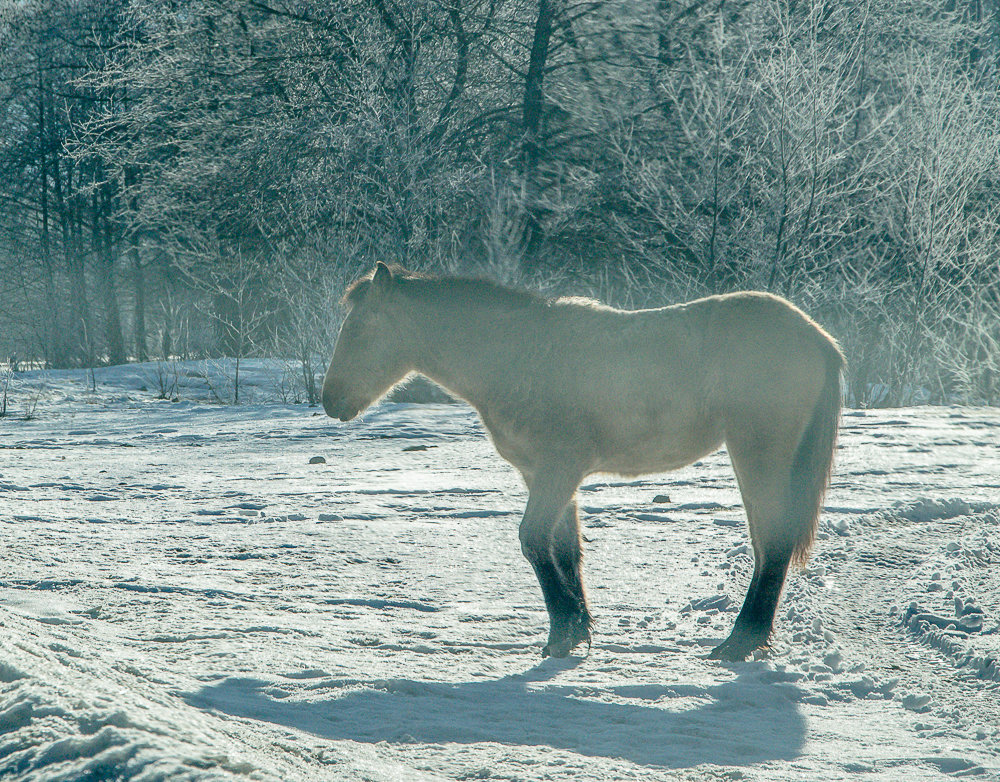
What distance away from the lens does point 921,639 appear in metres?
4.20

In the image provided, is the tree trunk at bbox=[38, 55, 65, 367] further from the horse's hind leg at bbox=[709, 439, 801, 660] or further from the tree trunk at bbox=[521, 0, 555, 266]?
the horse's hind leg at bbox=[709, 439, 801, 660]

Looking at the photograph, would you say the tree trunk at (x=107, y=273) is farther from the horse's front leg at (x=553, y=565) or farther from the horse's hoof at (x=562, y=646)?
the horse's hoof at (x=562, y=646)

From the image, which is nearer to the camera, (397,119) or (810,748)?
(810,748)

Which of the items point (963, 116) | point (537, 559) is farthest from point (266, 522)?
point (963, 116)

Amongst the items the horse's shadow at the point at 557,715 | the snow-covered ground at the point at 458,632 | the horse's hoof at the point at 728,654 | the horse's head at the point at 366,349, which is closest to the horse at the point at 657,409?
the horse's hoof at the point at 728,654

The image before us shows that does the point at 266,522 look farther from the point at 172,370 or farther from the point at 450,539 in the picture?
the point at 172,370

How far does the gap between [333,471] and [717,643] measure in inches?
198

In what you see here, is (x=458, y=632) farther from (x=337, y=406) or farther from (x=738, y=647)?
(x=337, y=406)

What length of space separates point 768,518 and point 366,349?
2177 millimetres

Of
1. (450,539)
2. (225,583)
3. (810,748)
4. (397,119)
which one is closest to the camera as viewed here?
(810,748)

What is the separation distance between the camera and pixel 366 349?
5.08 metres

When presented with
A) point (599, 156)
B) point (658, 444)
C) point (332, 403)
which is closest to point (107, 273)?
point (599, 156)

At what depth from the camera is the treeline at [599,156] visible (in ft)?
51.7

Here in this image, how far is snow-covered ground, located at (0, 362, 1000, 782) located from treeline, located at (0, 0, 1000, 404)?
7.62 meters
